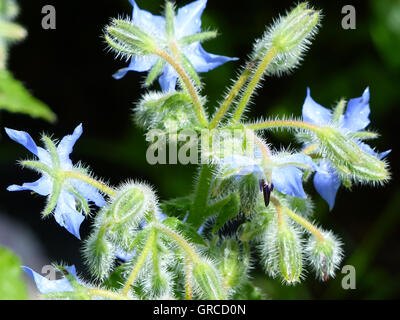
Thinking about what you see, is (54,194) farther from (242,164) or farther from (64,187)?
(242,164)

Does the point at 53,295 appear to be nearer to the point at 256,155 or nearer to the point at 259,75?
the point at 256,155

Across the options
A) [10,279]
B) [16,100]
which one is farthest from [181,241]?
[16,100]

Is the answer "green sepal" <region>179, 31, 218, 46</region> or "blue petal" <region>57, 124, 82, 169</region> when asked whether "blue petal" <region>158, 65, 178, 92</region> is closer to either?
"green sepal" <region>179, 31, 218, 46</region>

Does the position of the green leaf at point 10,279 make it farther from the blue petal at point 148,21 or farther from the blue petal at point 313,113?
the blue petal at point 313,113

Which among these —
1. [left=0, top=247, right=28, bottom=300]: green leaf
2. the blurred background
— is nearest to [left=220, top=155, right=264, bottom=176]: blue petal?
[left=0, top=247, right=28, bottom=300]: green leaf

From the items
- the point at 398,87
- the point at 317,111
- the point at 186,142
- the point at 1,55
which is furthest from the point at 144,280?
the point at 398,87

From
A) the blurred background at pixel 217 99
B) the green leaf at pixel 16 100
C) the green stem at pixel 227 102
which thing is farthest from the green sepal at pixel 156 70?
the blurred background at pixel 217 99
